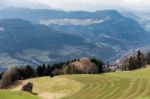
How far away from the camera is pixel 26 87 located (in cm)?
12212

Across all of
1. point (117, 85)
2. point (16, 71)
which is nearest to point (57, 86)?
point (117, 85)

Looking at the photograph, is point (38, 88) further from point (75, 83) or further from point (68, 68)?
point (68, 68)

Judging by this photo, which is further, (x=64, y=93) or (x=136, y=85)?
(x=64, y=93)

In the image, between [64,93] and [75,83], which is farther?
[75,83]

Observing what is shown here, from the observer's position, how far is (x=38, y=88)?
416 feet

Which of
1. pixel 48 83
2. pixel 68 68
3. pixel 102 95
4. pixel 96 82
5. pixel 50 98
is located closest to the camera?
pixel 102 95

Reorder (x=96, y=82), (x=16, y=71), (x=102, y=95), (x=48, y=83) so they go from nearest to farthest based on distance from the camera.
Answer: (x=102, y=95) → (x=96, y=82) → (x=48, y=83) → (x=16, y=71)

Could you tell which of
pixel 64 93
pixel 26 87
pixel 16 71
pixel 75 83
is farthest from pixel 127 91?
pixel 16 71

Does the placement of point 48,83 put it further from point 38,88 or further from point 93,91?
point 93,91

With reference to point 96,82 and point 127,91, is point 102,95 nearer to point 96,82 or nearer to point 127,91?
point 127,91

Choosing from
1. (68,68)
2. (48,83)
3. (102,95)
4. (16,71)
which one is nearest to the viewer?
(102,95)

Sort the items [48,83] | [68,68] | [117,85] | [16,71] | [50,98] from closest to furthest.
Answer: [50,98] → [117,85] → [48,83] → [16,71] → [68,68]

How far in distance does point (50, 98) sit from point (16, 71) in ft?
257

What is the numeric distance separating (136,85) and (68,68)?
315ft
